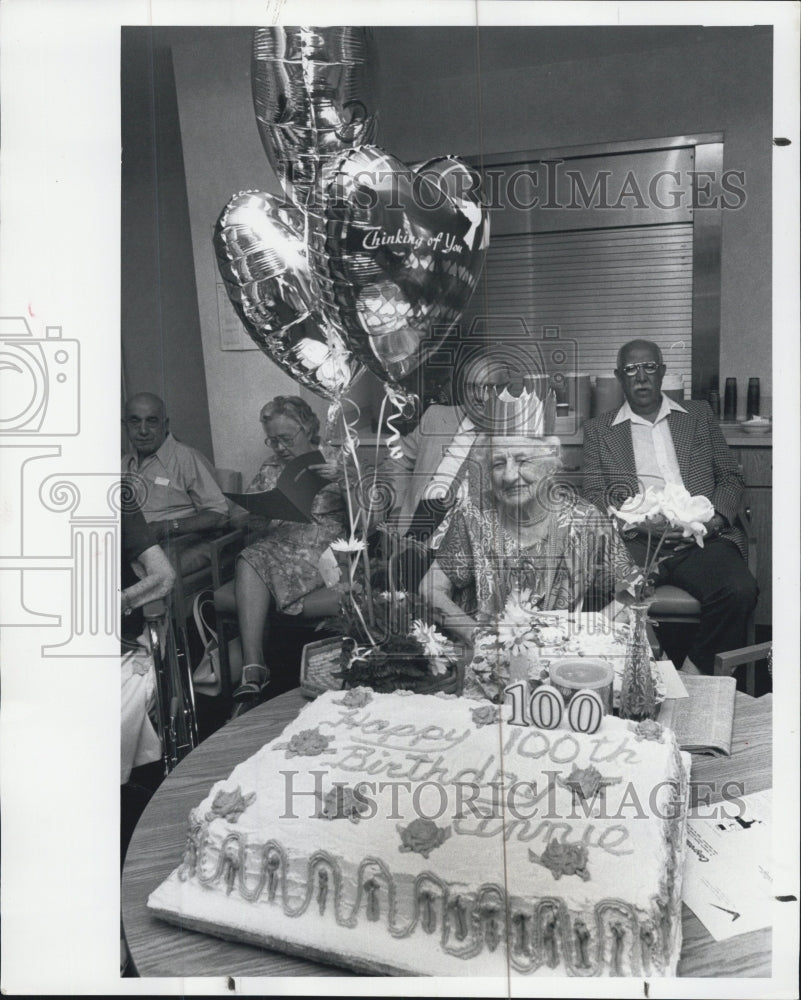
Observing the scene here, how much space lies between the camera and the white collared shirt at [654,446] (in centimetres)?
202

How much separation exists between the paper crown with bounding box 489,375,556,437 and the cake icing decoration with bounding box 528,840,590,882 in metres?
0.90

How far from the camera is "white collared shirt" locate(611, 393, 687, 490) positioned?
2020 mm

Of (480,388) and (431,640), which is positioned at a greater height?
(480,388)

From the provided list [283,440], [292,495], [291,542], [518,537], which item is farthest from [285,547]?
[518,537]

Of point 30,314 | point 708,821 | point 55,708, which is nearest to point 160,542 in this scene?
point 55,708

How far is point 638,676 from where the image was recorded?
2029 mm

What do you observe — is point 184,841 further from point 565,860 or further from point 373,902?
point 565,860

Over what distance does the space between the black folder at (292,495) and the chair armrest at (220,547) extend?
0.07 m

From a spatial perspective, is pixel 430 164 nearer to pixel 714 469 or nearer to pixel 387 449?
pixel 387 449

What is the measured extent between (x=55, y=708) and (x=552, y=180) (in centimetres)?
168

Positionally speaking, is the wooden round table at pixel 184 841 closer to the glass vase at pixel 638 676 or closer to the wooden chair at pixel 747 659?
the wooden chair at pixel 747 659

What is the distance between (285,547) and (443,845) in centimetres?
76

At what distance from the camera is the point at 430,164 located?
2018mm

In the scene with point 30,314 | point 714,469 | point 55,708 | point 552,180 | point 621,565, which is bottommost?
point 55,708
